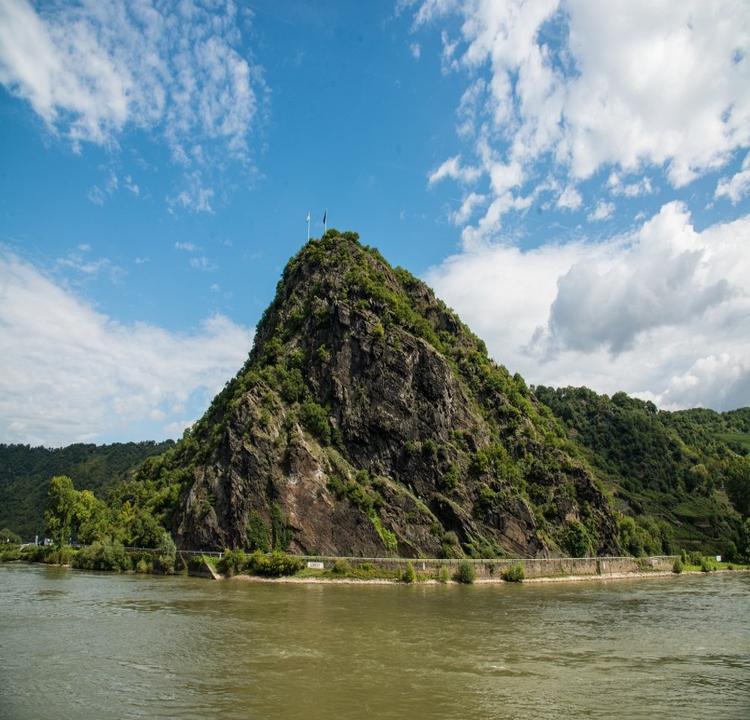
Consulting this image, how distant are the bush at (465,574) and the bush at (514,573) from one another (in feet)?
20.1

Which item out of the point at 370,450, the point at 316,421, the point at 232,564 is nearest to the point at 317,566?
the point at 232,564

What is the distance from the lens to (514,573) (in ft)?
320

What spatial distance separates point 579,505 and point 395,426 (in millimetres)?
42829

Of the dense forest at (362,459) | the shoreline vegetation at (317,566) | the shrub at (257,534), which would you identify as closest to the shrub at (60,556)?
the shoreline vegetation at (317,566)

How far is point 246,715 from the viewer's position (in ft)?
81.0

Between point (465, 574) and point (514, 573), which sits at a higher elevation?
point (514, 573)

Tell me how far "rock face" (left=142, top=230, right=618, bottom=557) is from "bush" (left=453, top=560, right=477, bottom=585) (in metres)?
5.74

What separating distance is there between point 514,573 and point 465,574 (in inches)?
356

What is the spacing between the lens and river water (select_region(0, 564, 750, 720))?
26.6 m

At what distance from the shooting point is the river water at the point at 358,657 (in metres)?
26.6

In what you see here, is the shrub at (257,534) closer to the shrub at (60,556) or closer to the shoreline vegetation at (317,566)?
the shoreline vegetation at (317,566)

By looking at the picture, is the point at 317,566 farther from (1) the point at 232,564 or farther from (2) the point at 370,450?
(2) the point at 370,450

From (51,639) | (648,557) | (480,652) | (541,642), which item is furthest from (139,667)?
(648,557)

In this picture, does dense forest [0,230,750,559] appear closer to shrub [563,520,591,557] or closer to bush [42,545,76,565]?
shrub [563,520,591,557]
